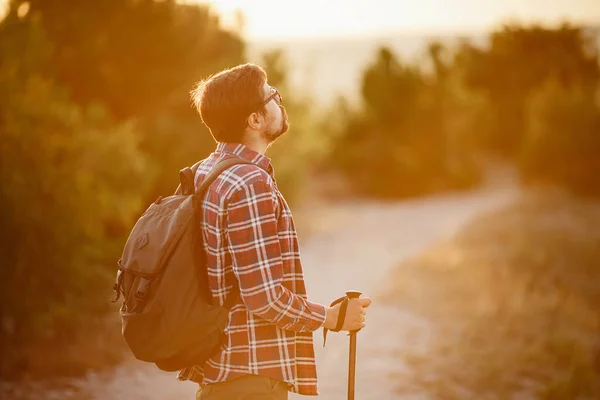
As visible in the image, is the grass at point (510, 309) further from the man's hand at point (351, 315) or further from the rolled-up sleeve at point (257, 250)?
the rolled-up sleeve at point (257, 250)

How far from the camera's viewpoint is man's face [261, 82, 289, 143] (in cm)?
227

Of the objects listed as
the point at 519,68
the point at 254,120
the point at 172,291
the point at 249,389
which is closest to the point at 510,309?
the point at 249,389

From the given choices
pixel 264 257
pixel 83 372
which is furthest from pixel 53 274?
pixel 264 257

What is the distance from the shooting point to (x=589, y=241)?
12.0 meters

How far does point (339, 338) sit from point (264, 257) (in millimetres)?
5440

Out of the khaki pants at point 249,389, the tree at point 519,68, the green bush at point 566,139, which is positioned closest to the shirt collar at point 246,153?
the khaki pants at point 249,389

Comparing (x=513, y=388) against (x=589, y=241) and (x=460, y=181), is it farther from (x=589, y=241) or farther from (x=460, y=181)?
(x=460, y=181)

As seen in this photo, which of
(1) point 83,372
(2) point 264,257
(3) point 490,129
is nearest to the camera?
(2) point 264,257

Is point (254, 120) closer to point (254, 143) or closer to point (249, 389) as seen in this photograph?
point (254, 143)

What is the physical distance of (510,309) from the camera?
8305mm

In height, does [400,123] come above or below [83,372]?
above

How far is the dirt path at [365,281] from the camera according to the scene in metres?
5.65

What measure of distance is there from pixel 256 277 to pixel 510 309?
687 centimetres

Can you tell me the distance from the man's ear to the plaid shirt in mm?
85
